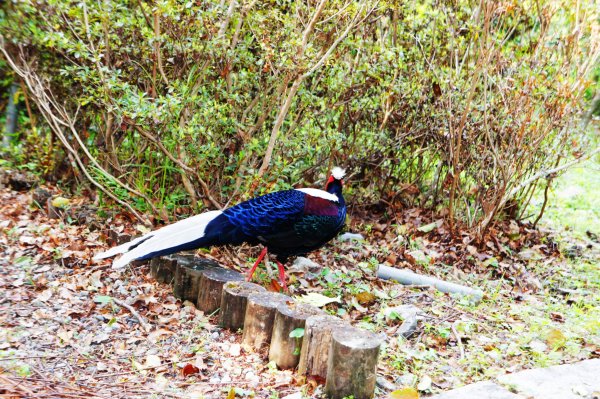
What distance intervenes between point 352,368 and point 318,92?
288cm

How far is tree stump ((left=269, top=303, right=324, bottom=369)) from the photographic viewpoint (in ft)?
9.17

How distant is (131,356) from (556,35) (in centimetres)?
431

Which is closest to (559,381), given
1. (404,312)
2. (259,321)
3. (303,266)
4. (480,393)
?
(480,393)

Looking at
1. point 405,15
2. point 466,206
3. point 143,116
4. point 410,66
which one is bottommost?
point 466,206

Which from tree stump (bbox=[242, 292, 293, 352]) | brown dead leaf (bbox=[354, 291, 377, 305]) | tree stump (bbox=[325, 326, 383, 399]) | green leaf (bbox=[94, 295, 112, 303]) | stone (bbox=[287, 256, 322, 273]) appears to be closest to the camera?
tree stump (bbox=[325, 326, 383, 399])

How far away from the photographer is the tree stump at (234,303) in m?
3.16

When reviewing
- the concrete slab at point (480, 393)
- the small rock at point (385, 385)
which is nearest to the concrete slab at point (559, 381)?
the concrete slab at point (480, 393)

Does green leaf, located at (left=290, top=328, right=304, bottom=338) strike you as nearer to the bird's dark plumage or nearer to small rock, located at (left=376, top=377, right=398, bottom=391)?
small rock, located at (left=376, top=377, right=398, bottom=391)

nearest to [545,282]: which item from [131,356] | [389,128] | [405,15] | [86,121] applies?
[389,128]

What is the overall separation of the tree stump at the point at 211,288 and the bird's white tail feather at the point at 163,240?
253 mm

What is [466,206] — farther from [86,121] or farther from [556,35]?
[86,121]

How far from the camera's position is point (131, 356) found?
2953mm

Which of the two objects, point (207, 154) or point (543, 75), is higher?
point (543, 75)

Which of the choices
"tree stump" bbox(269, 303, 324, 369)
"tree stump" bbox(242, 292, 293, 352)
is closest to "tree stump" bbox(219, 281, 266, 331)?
"tree stump" bbox(242, 292, 293, 352)
